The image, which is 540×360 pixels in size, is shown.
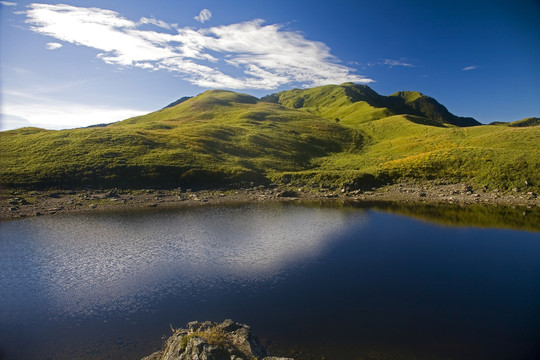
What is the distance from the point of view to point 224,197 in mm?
74125

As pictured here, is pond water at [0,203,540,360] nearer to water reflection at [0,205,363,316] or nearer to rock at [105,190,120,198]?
water reflection at [0,205,363,316]

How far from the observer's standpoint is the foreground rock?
49.6ft

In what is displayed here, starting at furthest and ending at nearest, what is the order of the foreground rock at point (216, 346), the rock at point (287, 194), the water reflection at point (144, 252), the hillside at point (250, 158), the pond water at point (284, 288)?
the rock at point (287, 194) < the hillside at point (250, 158) < the water reflection at point (144, 252) < the pond water at point (284, 288) < the foreground rock at point (216, 346)

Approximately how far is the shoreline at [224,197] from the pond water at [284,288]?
498 inches

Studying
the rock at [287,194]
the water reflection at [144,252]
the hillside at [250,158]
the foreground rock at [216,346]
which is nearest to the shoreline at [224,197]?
the rock at [287,194]

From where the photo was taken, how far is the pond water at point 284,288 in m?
21.7

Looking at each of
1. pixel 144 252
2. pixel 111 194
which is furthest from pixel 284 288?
pixel 111 194

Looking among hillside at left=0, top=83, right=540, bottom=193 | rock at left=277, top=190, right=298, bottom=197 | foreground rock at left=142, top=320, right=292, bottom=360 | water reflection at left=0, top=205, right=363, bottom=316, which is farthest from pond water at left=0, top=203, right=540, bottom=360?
hillside at left=0, top=83, right=540, bottom=193

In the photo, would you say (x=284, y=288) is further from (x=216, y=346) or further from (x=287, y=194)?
(x=287, y=194)

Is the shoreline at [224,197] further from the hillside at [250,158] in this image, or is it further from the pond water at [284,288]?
the pond water at [284,288]

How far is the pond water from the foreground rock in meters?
4.61

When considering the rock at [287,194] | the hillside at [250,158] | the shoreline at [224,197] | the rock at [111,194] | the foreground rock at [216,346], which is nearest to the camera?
the foreground rock at [216,346]

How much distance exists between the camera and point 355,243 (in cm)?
4194

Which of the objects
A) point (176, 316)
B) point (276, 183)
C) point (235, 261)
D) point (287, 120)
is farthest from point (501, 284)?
point (287, 120)
